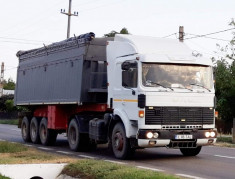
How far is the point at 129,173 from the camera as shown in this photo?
9.65 m

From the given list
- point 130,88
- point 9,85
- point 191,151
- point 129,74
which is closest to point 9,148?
point 130,88

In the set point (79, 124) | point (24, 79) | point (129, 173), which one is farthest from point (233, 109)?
point (129, 173)

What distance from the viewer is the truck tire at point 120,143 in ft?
46.8

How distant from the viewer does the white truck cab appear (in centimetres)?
1377

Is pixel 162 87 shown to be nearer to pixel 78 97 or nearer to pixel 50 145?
pixel 78 97

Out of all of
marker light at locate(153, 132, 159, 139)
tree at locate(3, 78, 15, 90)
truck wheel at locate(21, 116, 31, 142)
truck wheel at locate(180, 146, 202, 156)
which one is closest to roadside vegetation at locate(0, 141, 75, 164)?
marker light at locate(153, 132, 159, 139)

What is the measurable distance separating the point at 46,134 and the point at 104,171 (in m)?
10.2

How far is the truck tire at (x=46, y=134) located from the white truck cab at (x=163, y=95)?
5.67 meters

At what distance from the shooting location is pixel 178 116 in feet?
46.0

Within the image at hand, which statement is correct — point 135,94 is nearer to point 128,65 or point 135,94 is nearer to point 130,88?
point 130,88

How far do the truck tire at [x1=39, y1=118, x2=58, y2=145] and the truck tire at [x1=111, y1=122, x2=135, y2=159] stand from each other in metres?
5.53

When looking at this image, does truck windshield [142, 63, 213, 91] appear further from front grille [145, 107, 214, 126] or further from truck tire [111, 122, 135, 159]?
truck tire [111, 122, 135, 159]

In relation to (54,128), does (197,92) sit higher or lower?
higher

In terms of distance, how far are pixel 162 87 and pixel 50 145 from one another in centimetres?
780
